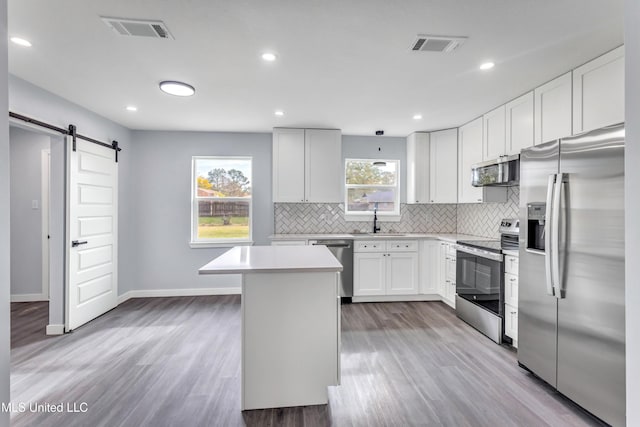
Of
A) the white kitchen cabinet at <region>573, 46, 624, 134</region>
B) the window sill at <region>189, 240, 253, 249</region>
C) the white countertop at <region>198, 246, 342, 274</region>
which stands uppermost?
the white kitchen cabinet at <region>573, 46, 624, 134</region>

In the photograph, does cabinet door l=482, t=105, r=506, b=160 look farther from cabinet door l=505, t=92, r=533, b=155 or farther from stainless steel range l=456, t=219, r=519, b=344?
stainless steel range l=456, t=219, r=519, b=344

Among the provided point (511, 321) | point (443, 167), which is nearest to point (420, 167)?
point (443, 167)

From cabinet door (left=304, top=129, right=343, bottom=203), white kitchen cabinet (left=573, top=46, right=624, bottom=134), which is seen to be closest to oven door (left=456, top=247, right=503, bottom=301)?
white kitchen cabinet (left=573, top=46, right=624, bottom=134)

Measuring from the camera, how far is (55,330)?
3221 millimetres

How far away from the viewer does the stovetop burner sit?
121 inches

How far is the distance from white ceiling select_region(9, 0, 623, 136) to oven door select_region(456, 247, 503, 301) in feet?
5.48

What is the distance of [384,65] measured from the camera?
96.7 inches

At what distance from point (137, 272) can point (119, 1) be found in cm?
387

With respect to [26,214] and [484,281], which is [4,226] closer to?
[484,281]

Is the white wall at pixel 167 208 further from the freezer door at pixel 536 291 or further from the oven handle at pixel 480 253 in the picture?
the freezer door at pixel 536 291

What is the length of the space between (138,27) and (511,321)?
379 centimetres

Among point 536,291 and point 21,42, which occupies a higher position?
point 21,42

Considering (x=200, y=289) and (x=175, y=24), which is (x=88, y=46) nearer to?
(x=175, y=24)

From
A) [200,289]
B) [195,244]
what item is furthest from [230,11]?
[200,289]
